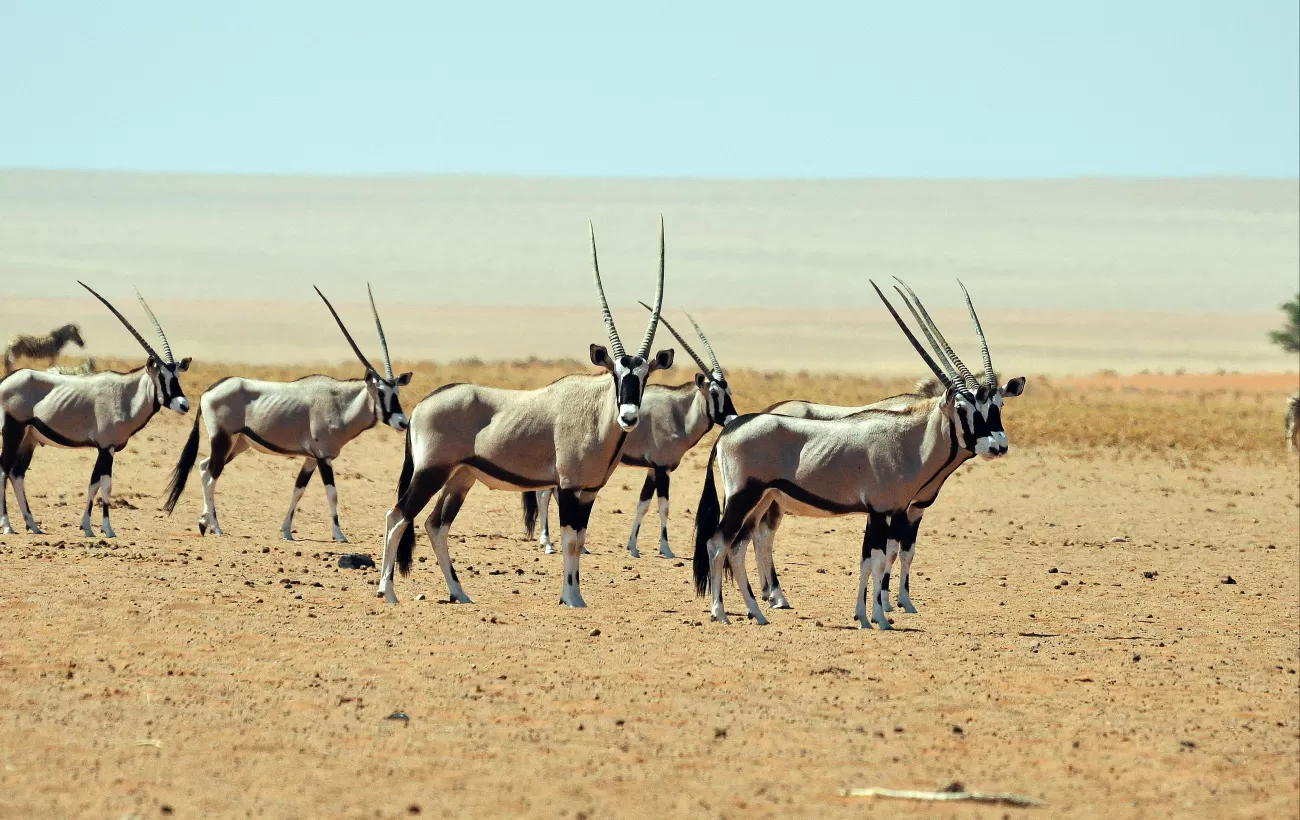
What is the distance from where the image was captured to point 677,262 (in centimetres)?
14712

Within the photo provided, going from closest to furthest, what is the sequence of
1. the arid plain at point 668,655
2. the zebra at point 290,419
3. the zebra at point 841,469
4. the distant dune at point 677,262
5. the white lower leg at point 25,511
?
1. the arid plain at point 668,655
2. the zebra at point 841,469
3. the white lower leg at point 25,511
4. the zebra at point 290,419
5. the distant dune at point 677,262

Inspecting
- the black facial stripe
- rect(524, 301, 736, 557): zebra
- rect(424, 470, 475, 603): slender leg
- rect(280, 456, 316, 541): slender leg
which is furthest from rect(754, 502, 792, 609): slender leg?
rect(280, 456, 316, 541): slender leg

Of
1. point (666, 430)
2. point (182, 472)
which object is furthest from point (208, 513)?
point (666, 430)

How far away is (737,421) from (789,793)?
559cm

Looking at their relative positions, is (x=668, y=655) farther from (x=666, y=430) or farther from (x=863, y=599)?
(x=666, y=430)

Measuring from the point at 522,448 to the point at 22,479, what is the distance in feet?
23.6

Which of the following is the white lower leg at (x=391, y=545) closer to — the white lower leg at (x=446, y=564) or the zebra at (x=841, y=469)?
the white lower leg at (x=446, y=564)

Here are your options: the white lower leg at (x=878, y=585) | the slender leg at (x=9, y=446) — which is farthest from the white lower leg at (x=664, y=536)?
the slender leg at (x=9, y=446)

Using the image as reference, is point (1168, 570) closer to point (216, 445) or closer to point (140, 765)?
point (216, 445)

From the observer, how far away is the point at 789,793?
298 inches

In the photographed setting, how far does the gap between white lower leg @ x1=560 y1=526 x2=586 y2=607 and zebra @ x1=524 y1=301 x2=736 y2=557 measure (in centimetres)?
453

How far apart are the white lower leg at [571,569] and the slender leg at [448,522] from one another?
0.77m

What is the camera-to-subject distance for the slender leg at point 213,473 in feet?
59.0

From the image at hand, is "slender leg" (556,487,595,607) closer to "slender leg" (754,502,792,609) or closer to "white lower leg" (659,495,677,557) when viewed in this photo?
"slender leg" (754,502,792,609)
